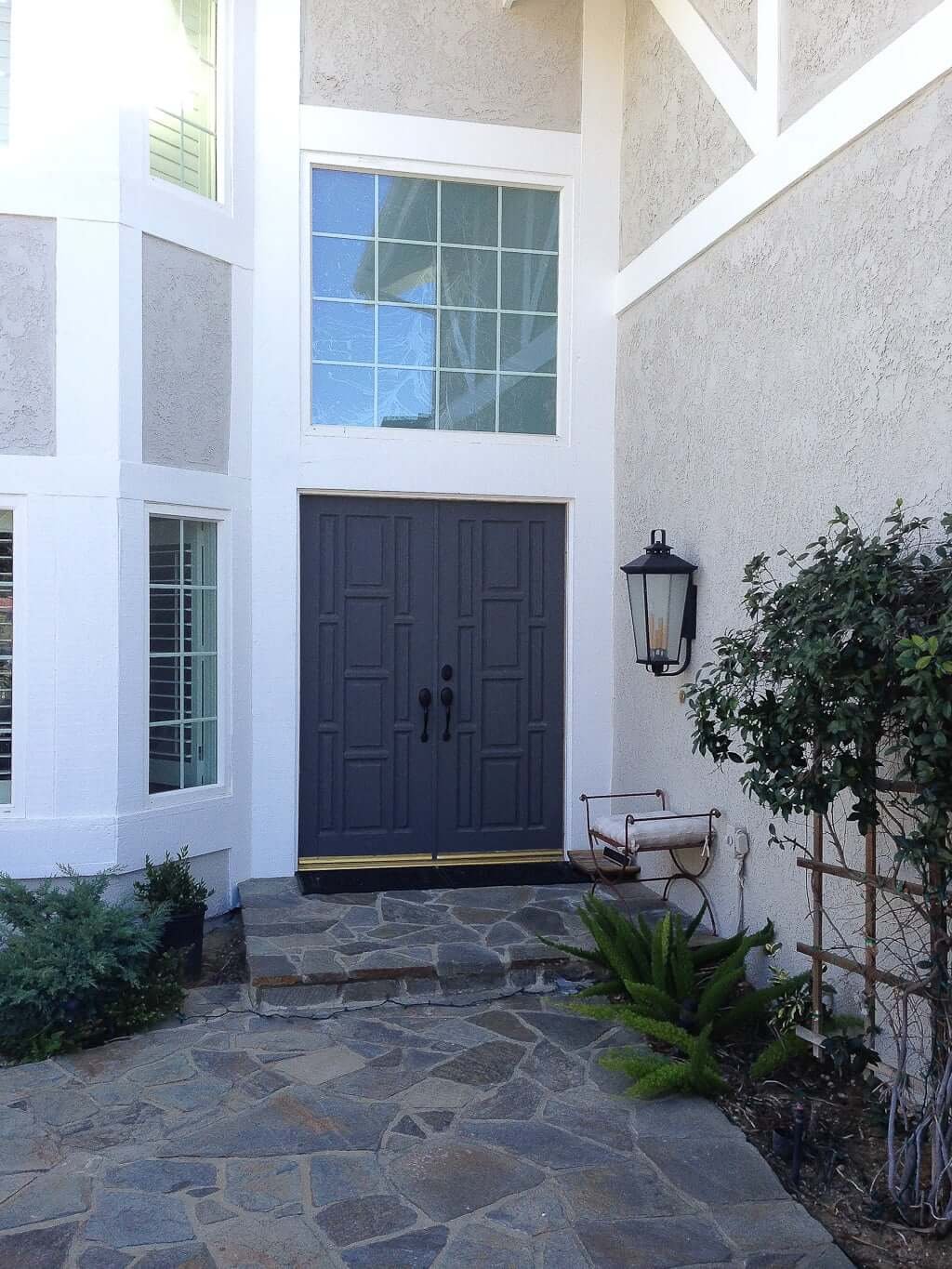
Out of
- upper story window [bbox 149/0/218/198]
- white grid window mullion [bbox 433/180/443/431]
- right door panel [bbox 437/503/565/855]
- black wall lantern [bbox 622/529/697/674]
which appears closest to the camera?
black wall lantern [bbox 622/529/697/674]

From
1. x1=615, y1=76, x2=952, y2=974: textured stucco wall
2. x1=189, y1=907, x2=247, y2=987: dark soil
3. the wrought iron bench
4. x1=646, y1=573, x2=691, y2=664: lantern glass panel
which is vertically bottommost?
x1=189, y1=907, x2=247, y2=987: dark soil

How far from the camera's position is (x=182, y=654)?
231 inches

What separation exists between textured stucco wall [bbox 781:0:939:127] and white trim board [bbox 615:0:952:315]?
58mm

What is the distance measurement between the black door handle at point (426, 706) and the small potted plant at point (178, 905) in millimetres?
1689

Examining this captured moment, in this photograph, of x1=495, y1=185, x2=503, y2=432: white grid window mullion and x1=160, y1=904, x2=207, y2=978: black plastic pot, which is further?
x1=495, y1=185, x2=503, y2=432: white grid window mullion

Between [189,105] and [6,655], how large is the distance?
3.06 m

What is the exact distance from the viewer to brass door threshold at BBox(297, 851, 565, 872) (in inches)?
251

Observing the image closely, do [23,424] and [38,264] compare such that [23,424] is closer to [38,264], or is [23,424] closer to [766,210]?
[38,264]

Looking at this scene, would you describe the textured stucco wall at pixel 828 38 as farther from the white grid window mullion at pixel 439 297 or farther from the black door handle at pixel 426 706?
the black door handle at pixel 426 706

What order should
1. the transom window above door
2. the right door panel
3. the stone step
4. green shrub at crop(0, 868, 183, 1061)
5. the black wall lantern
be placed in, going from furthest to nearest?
the right door panel → the transom window above door → the black wall lantern → the stone step → green shrub at crop(0, 868, 183, 1061)

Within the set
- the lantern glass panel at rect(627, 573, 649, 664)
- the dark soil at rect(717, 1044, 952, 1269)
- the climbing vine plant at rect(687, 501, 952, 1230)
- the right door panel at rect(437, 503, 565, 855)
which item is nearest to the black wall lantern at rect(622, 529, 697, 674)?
the lantern glass panel at rect(627, 573, 649, 664)

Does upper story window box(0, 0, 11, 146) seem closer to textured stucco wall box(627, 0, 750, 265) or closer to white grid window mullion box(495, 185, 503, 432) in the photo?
white grid window mullion box(495, 185, 503, 432)

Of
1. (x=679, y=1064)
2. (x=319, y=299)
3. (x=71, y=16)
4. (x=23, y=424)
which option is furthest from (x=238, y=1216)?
(x=71, y=16)

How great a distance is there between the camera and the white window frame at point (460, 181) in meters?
6.20
